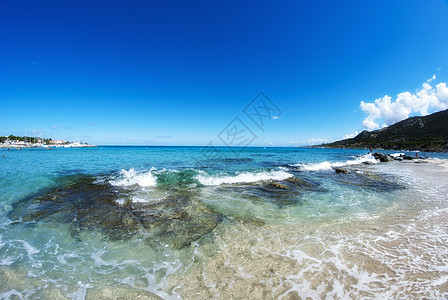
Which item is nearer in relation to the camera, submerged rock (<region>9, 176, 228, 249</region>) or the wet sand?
the wet sand

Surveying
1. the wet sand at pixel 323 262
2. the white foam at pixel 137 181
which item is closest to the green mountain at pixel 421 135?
the wet sand at pixel 323 262

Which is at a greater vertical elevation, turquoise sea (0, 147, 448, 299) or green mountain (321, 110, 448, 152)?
green mountain (321, 110, 448, 152)

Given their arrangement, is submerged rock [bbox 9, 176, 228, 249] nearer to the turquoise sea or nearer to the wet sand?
the turquoise sea

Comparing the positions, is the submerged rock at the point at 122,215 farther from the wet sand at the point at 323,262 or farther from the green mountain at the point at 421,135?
the green mountain at the point at 421,135

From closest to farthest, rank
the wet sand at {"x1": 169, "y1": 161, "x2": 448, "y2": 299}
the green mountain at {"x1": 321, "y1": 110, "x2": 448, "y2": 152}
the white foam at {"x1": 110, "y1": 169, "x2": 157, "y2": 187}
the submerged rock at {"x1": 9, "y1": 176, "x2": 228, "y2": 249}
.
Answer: the wet sand at {"x1": 169, "y1": 161, "x2": 448, "y2": 299}
the submerged rock at {"x1": 9, "y1": 176, "x2": 228, "y2": 249}
the white foam at {"x1": 110, "y1": 169, "x2": 157, "y2": 187}
the green mountain at {"x1": 321, "y1": 110, "x2": 448, "y2": 152}

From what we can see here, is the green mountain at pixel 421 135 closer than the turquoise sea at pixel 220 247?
No

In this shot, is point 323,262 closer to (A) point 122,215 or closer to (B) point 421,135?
(A) point 122,215

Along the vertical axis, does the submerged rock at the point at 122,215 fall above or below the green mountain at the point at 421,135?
below

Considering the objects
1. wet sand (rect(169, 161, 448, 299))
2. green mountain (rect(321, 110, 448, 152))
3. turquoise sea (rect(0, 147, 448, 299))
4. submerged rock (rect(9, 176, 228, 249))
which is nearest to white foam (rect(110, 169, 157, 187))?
submerged rock (rect(9, 176, 228, 249))

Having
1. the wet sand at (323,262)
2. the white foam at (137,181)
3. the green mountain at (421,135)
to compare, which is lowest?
the wet sand at (323,262)

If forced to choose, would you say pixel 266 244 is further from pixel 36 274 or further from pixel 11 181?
pixel 11 181

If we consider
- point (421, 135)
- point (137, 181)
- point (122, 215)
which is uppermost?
point (421, 135)

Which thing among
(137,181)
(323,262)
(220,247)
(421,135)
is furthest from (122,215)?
(421,135)

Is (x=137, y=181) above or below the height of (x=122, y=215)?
above
